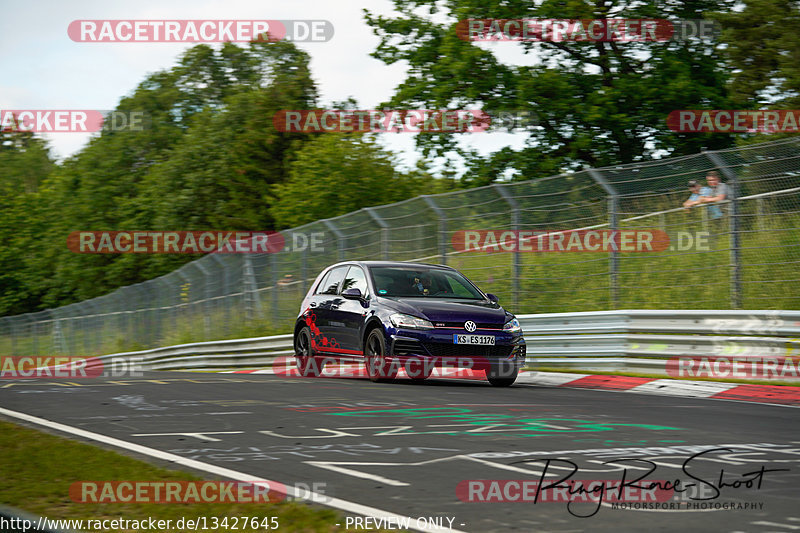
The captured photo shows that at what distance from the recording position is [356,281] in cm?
1468

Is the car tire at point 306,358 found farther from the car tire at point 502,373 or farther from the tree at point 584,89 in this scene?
the tree at point 584,89

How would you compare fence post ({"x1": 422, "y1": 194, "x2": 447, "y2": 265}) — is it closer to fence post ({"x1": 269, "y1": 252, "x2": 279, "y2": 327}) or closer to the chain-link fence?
the chain-link fence

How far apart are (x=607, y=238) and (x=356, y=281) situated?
11.9ft

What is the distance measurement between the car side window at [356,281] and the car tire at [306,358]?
3.69 feet

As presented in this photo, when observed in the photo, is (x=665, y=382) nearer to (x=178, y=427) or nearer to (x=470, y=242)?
(x=470, y=242)

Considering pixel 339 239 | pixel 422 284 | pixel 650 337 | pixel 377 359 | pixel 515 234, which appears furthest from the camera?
pixel 339 239

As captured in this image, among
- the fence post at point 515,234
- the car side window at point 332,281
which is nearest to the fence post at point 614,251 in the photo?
the fence post at point 515,234

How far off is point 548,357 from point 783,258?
3.90 m

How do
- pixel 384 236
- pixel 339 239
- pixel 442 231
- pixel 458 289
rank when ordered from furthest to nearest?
1. pixel 339 239
2. pixel 384 236
3. pixel 442 231
4. pixel 458 289

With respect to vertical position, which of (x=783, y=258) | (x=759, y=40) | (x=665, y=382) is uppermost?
(x=759, y=40)

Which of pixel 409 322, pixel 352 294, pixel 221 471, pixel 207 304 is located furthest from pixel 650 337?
pixel 207 304

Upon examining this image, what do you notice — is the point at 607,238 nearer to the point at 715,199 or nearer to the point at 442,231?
the point at 715,199

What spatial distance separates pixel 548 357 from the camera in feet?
Result: 50.6

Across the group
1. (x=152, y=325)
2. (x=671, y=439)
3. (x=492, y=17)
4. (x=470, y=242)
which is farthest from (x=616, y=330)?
(x=152, y=325)
